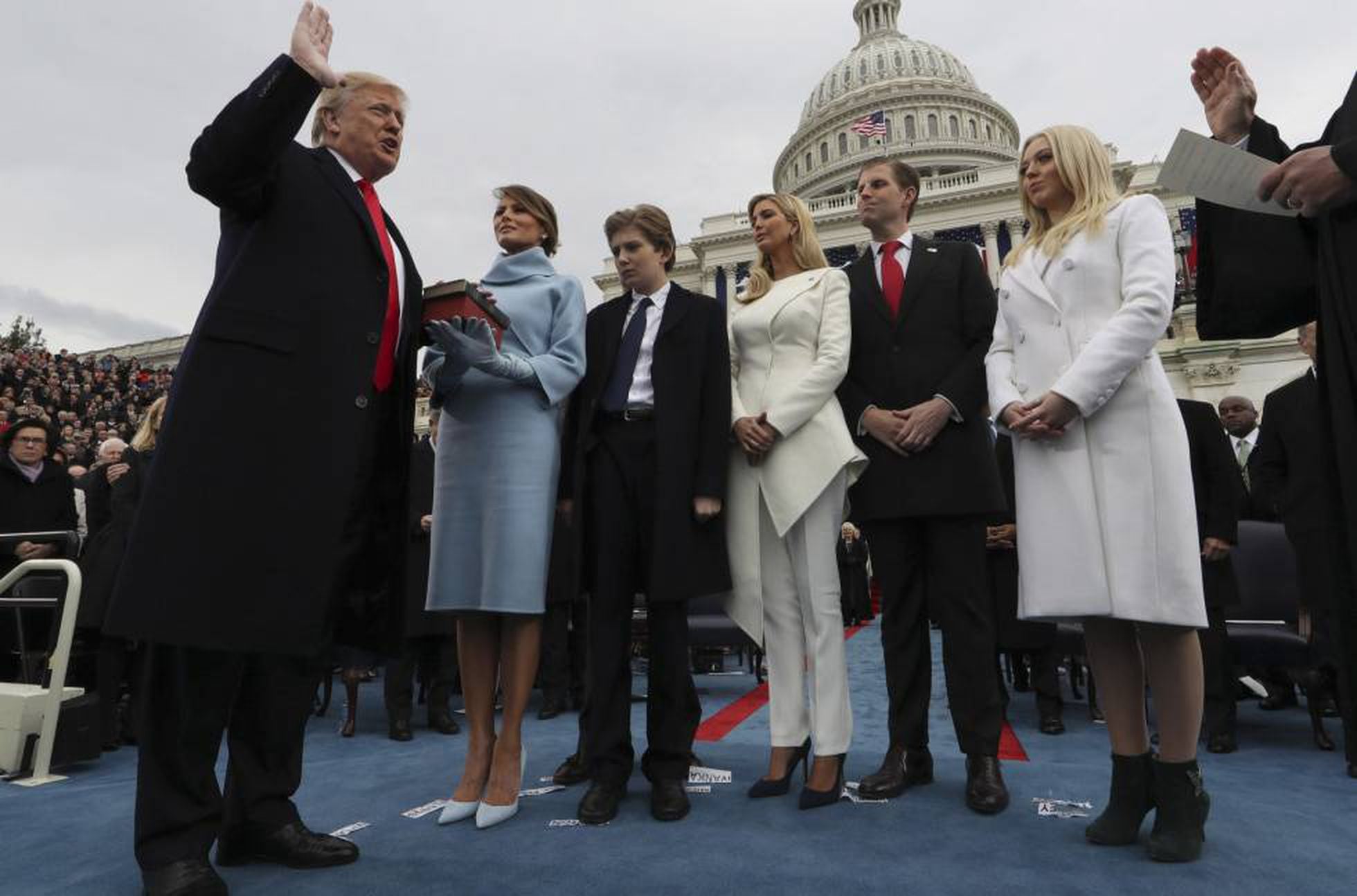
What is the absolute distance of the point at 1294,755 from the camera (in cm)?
343

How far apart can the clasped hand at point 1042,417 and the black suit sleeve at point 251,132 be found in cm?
188

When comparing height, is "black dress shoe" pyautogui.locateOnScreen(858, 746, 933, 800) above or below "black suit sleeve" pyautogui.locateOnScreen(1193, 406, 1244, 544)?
below

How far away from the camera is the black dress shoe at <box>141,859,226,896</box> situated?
1.64 m

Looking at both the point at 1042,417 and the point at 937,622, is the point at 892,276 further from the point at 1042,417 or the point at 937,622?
the point at 937,622

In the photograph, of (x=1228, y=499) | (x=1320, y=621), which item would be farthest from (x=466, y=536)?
(x=1320, y=621)

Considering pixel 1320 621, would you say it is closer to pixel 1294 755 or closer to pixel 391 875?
pixel 1294 755

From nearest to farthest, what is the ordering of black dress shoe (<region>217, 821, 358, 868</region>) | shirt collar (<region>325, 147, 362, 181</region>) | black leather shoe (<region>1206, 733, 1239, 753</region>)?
black dress shoe (<region>217, 821, 358, 868</region>)
shirt collar (<region>325, 147, 362, 181</region>)
black leather shoe (<region>1206, 733, 1239, 753</region>)

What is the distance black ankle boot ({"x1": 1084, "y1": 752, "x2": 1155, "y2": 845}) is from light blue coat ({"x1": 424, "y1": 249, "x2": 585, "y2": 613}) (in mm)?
1583

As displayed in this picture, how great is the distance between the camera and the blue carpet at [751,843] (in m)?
1.72

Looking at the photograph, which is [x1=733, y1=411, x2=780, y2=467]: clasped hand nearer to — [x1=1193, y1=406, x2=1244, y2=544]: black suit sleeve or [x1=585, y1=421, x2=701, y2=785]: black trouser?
[x1=585, y1=421, x2=701, y2=785]: black trouser

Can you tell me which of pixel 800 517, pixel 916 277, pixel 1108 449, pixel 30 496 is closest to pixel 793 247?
pixel 916 277

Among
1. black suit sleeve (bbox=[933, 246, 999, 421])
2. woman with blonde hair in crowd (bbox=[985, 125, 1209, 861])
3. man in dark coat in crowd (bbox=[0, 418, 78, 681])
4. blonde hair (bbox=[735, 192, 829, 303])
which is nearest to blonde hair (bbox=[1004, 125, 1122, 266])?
woman with blonde hair in crowd (bbox=[985, 125, 1209, 861])

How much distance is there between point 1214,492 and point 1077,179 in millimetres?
2235

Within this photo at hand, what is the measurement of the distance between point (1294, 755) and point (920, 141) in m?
58.2
